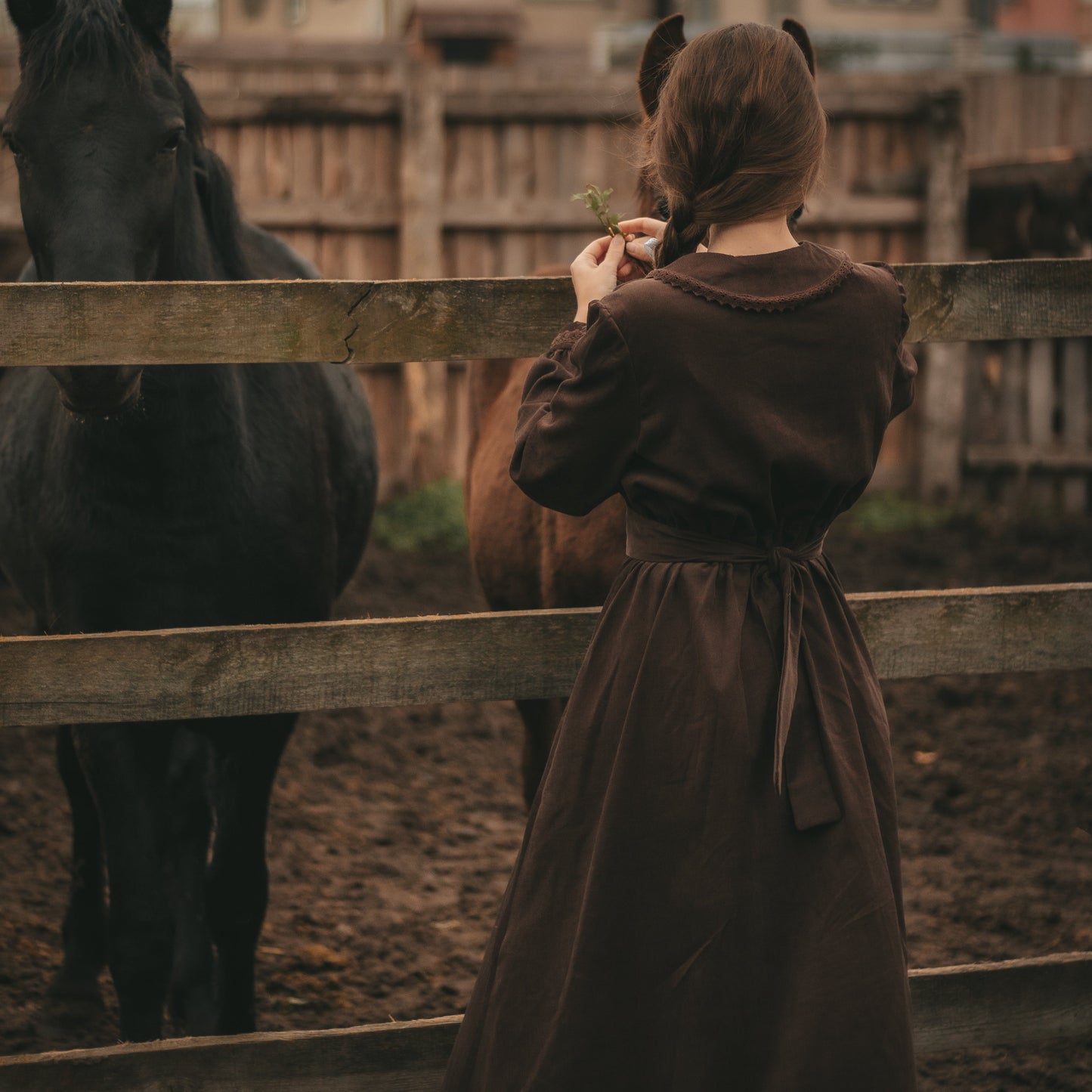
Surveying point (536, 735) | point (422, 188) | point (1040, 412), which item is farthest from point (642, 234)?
point (1040, 412)

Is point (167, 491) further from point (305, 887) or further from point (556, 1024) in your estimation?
point (305, 887)

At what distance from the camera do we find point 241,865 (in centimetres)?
323

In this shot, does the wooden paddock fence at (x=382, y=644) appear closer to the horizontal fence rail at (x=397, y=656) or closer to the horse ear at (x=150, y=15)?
the horizontal fence rail at (x=397, y=656)

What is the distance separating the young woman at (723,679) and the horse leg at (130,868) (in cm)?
117

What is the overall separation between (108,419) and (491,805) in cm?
251

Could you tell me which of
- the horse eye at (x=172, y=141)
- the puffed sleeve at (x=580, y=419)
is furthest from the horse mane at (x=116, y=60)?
the puffed sleeve at (x=580, y=419)

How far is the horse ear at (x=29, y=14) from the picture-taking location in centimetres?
270

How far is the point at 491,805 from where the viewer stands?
4.79 m

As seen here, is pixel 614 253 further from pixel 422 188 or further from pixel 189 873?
pixel 422 188

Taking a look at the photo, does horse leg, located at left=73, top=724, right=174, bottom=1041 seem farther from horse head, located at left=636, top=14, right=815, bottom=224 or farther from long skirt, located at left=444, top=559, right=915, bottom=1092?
horse head, located at left=636, top=14, right=815, bottom=224

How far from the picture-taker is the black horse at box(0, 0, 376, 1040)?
2562 mm

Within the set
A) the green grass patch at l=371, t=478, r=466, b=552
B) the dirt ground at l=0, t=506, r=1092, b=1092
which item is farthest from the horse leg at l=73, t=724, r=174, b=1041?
the green grass patch at l=371, t=478, r=466, b=552

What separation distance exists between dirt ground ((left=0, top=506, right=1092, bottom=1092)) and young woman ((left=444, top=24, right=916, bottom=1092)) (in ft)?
4.52

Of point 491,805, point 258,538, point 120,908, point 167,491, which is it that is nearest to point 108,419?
point 167,491
